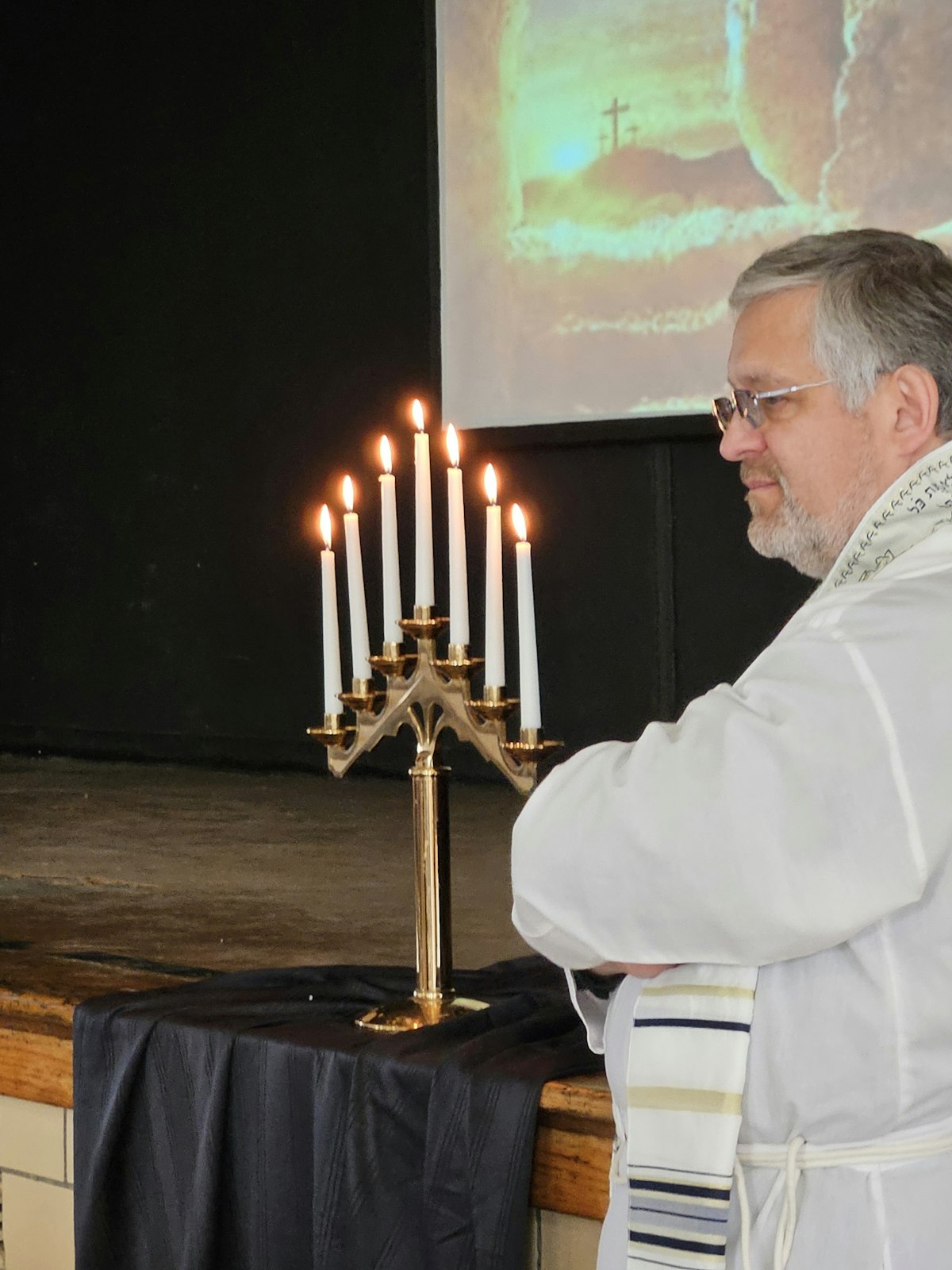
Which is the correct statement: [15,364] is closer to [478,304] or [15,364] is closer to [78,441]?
[78,441]

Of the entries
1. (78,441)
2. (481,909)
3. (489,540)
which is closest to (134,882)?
(481,909)

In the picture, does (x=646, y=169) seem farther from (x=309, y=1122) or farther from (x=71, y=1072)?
(x=309, y=1122)

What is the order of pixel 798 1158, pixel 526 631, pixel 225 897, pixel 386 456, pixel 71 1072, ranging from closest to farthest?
pixel 798 1158
pixel 526 631
pixel 386 456
pixel 71 1072
pixel 225 897

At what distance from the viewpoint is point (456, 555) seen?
182 centimetres

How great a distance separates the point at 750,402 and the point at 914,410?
15cm

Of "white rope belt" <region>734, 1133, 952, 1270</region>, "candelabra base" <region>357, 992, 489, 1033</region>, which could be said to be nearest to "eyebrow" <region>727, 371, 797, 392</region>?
"white rope belt" <region>734, 1133, 952, 1270</region>

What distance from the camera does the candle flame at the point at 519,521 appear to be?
69.9 inches

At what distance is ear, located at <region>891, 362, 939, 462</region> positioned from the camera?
4.43 ft

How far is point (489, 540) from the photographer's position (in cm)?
173

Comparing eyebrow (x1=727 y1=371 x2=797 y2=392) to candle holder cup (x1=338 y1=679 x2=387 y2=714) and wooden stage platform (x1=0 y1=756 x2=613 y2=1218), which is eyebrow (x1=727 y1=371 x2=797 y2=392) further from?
wooden stage platform (x1=0 y1=756 x2=613 y2=1218)

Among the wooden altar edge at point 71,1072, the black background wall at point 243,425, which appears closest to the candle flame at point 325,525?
the wooden altar edge at point 71,1072

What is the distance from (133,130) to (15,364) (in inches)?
47.0

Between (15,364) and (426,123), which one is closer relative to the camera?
(426,123)


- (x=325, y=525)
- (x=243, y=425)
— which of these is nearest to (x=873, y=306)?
(x=325, y=525)
